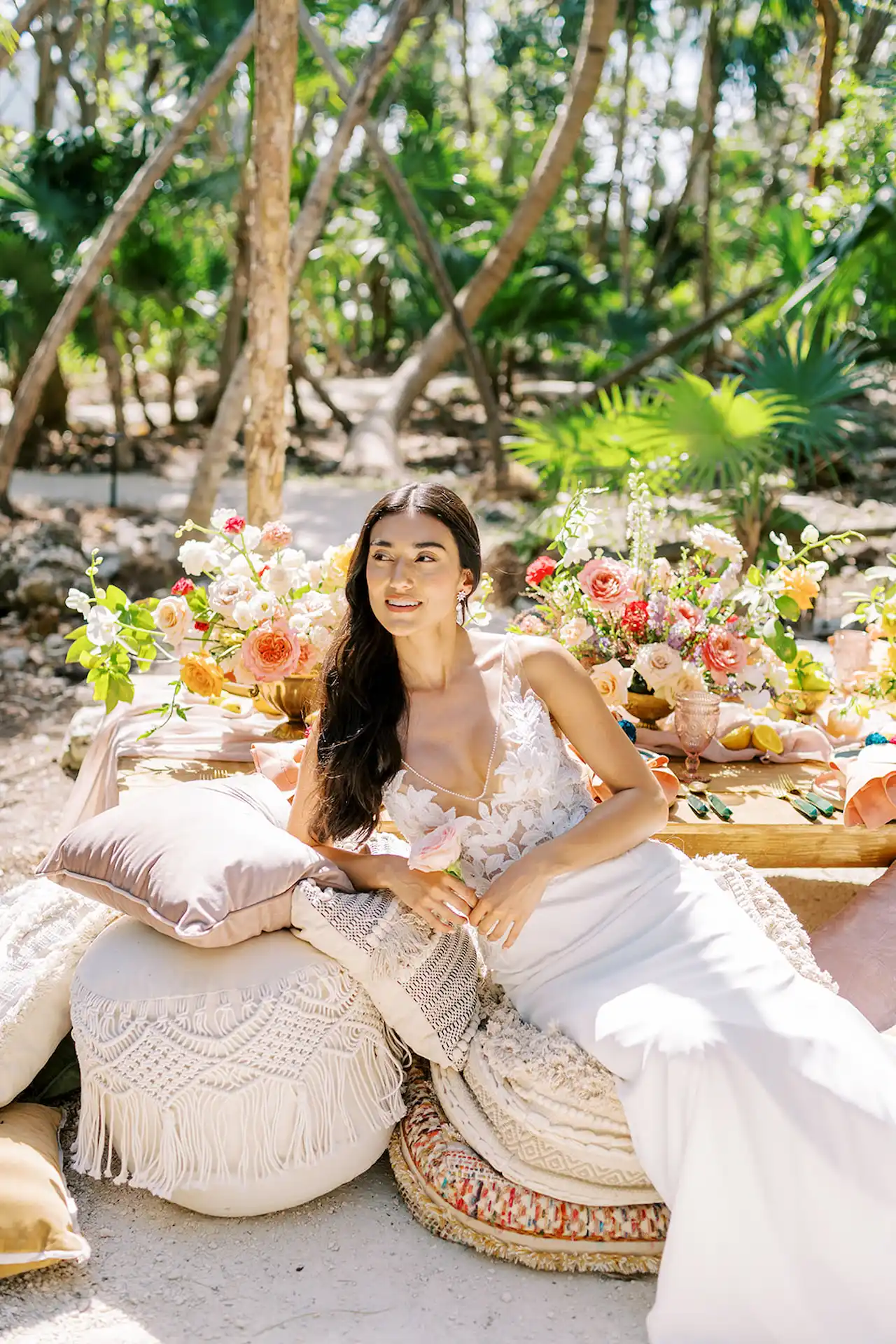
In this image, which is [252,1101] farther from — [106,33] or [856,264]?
[106,33]

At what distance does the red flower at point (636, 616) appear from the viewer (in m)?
3.57

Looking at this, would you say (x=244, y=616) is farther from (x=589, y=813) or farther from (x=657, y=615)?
(x=589, y=813)

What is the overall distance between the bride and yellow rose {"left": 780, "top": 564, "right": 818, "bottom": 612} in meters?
1.18

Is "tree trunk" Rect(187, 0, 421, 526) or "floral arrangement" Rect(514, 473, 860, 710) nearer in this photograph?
"floral arrangement" Rect(514, 473, 860, 710)

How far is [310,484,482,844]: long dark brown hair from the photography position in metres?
2.65

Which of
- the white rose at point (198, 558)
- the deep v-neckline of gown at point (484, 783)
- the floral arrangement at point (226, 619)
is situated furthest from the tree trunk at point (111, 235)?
the deep v-neckline of gown at point (484, 783)

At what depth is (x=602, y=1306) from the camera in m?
2.32

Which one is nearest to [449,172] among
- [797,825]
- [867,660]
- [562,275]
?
[562,275]

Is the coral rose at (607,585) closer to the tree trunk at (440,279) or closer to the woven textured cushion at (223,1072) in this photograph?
the woven textured cushion at (223,1072)

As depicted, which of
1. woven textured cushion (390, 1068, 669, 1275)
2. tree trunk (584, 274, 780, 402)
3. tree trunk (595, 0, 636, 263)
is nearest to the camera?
woven textured cushion (390, 1068, 669, 1275)

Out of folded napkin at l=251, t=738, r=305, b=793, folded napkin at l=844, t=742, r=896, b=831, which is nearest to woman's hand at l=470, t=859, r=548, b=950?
folded napkin at l=251, t=738, r=305, b=793

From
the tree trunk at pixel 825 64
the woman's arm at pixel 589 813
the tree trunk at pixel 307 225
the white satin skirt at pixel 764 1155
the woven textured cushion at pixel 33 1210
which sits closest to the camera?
the white satin skirt at pixel 764 1155

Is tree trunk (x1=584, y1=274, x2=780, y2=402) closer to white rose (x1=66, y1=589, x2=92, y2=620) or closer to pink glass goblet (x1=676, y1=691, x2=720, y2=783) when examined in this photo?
pink glass goblet (x1=676, y1=691, x2=720, y2=783)

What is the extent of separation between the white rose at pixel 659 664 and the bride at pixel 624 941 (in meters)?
0.76
